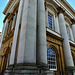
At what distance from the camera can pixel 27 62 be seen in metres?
3.48

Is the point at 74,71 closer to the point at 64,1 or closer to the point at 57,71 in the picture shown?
the point at 57,71

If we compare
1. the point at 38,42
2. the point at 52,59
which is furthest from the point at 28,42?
the point at 52,59

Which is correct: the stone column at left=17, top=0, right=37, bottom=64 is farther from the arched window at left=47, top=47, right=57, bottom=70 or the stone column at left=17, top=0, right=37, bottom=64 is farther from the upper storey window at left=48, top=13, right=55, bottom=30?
the upper storey window at left=48, top=13, right=55, bottom=30

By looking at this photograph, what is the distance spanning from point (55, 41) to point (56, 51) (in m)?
1.16

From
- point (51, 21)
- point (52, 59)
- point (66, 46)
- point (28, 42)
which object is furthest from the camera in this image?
point (51, 21)

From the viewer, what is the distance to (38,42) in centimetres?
477

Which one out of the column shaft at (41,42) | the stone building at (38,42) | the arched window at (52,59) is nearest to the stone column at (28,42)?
the stone building at (38,42)

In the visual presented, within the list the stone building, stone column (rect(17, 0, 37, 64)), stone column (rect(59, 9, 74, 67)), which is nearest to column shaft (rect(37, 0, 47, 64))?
the stone building

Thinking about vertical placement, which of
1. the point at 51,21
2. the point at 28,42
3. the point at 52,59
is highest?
the point at 51,21

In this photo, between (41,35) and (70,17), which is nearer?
(41,35)

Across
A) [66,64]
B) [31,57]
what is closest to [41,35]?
[31,57]

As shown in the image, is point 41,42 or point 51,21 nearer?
point 41,42

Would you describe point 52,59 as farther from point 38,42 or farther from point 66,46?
point 38,42

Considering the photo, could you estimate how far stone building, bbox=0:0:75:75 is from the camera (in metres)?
3.73
